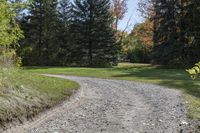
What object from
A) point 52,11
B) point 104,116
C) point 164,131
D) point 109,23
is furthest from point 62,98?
point 52,11

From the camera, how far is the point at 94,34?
45781 mm

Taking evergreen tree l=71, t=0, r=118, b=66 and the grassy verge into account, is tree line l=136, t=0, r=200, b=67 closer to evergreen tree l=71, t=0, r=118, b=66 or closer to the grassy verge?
evergreen tree l=71, t=0, r=118, b=66

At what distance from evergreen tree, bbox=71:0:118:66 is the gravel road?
104 ft

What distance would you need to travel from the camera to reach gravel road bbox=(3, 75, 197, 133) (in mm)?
8547

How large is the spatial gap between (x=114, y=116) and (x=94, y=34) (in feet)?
118

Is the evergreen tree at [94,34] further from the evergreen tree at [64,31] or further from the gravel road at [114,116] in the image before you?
the gravel road at [114,116]

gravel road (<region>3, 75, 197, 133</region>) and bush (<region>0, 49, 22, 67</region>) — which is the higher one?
bush (<region>0, 49, 22, 67</region>)

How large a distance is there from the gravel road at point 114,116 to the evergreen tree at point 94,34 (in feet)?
104

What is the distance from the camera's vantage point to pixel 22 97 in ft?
31.2

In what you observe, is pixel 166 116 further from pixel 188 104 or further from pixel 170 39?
pixel 170 39

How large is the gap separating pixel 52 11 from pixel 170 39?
685 inches

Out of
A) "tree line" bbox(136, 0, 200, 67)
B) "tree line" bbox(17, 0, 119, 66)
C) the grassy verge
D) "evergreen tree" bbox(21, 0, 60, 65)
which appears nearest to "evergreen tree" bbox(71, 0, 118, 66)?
"tree line" bbox(17, 0, 119, 66)

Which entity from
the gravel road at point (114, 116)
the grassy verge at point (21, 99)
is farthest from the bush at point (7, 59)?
the gravel road at point (114, 116)

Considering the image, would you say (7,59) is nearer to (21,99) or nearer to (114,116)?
(21,99)
